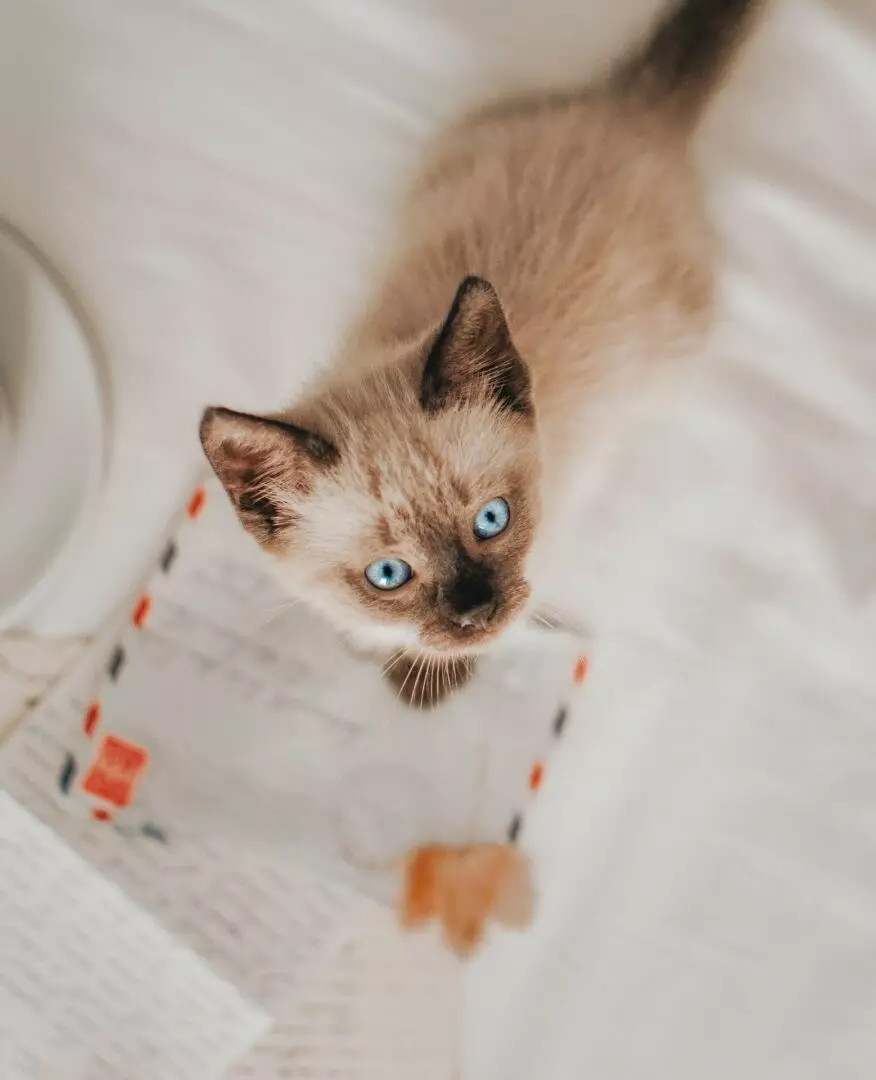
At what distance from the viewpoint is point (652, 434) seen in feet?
3.10

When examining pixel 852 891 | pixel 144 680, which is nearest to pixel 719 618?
pixel 852 891

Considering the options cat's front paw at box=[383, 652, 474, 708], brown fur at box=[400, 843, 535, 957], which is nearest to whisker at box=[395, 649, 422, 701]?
cat's front paw at box=[383, 652, 474, 708]

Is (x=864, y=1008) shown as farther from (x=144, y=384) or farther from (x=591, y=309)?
(x=144, y=384)

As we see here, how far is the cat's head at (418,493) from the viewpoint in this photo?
641mm

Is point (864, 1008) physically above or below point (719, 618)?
below

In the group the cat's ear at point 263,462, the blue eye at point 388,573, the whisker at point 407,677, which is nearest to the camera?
the cat's ear at point 263,462

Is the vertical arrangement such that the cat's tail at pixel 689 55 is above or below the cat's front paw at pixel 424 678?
above

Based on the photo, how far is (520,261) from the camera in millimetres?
769

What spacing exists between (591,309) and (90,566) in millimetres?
567

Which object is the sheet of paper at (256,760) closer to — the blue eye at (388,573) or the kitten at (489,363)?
the kitten at (489,363)

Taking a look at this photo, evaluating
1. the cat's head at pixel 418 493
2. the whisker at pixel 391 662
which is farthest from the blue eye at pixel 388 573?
the whisker at pixel 391 662

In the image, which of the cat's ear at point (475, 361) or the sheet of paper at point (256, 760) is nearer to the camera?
the cat's ear at point (475, 361)

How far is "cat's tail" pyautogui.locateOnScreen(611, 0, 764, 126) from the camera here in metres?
0.88

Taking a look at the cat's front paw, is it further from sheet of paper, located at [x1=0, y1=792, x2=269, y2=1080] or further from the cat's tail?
the cat's tail
